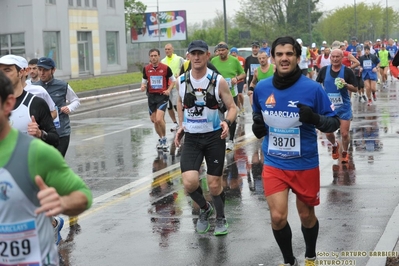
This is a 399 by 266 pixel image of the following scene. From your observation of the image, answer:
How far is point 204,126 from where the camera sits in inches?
328

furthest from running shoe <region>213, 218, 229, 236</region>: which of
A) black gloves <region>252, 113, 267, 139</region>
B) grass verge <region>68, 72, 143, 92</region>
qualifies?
grass verge <region>68, 72, 143, 92</region>

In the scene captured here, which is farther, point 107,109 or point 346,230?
point 107,109

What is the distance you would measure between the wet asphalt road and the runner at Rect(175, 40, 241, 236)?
493 mm

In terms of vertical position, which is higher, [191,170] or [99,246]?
[191,170]

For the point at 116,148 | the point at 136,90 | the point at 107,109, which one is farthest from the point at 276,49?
the point at 136,90

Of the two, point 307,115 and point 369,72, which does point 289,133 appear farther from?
point 369,72

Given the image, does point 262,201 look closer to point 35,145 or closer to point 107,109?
point 35,145

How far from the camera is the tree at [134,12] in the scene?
7225cm

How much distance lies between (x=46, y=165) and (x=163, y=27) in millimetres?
70510

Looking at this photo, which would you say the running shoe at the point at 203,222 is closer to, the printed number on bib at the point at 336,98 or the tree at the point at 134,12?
the printed number on bib at the point at 336,98

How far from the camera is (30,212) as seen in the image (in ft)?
12.6

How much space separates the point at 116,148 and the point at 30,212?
11.9 meters

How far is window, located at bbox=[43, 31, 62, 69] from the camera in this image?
46.0 metres

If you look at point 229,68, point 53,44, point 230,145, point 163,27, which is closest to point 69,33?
point 53,44
